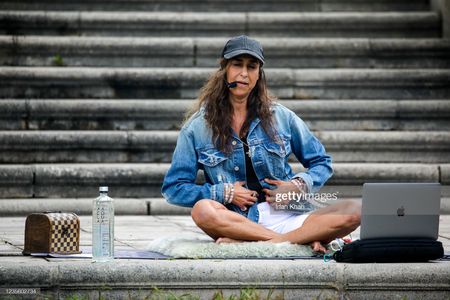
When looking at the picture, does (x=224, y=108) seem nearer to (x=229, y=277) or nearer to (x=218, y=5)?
(x=229, y=277)

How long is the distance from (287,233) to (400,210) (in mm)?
795

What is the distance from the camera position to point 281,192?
18.3 feet

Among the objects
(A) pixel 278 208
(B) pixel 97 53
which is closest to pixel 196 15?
(B) pixel 97 53

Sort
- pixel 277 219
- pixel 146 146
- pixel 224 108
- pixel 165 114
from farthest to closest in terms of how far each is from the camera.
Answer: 1. pixel 165 114
2. pixel 146 146
3. pixel 224 108
4. pixel 277 219

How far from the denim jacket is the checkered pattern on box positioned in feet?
1.99

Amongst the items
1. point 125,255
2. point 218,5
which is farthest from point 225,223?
point 218,5

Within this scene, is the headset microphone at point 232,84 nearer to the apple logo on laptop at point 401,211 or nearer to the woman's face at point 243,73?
the woman's face at point 243,73

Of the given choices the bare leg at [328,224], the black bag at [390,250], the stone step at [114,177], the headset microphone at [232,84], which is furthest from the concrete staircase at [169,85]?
the black bag at [390,250]

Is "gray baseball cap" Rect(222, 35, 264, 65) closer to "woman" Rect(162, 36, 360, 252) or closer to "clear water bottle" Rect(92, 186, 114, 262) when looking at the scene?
"woman" Rect(162, 36, 360, 252)

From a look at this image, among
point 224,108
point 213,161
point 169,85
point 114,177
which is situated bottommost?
point 114,177

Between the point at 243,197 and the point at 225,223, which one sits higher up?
the point at 243,197

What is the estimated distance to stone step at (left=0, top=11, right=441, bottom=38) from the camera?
10.4 m

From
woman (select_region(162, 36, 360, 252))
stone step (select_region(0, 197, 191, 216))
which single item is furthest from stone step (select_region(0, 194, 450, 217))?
woman (select_region(162, 36, 360, 252))

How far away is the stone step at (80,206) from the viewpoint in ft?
26.9
